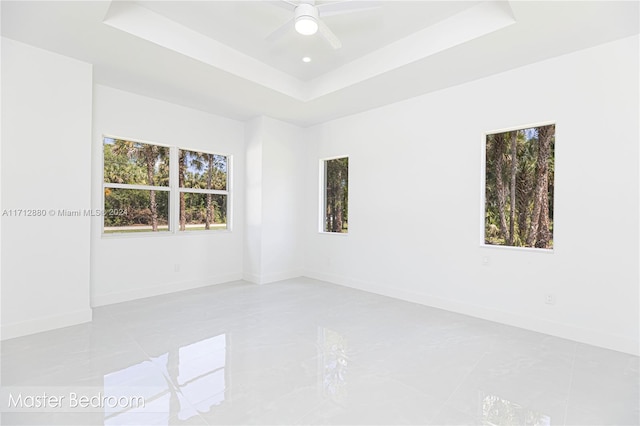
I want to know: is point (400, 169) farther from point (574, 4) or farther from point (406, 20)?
point (574, 4)

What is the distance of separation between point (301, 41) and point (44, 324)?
4126mm

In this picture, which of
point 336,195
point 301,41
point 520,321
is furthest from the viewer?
point 336,195

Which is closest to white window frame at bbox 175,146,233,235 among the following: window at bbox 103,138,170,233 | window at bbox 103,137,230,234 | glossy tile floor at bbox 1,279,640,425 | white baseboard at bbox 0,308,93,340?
window at bbox 103,137,230,234

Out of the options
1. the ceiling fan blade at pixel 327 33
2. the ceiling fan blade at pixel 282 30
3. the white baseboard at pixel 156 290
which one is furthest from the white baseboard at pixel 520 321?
the ceiling fan blade at pixel 282 30

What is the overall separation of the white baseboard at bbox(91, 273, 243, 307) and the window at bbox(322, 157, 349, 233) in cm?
200

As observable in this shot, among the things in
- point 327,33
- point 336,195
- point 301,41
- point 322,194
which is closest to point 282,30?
point 327,33

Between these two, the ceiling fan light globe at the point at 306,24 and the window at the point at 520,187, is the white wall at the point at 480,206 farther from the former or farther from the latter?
the ceiling fan light globe at the point at 306,24

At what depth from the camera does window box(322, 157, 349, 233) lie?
545 centimetres

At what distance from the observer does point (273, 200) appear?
18.1ft

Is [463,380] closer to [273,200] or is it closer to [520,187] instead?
[520,187]

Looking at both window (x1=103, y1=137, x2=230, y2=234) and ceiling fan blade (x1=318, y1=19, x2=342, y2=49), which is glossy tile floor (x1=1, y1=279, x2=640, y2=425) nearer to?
window (x1=103, y1=137, x2=230, y2=234)

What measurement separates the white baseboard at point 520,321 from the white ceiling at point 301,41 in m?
2.81

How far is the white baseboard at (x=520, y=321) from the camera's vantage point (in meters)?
2.83

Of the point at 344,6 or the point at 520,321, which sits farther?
the point at 520,321
